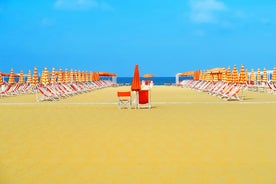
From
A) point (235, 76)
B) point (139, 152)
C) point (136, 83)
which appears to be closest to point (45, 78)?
point (136, 83)

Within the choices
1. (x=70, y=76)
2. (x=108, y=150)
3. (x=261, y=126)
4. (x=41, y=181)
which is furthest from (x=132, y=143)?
(x=70, y=76)

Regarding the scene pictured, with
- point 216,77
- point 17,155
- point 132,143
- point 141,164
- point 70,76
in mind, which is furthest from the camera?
point 216,77

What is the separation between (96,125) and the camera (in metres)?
8.27

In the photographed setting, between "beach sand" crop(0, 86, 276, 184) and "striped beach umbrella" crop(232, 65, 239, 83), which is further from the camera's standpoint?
"striped beach umbrella" crop(232, 65, 239, 83)

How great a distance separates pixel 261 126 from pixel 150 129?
2171 mm

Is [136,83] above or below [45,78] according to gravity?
below

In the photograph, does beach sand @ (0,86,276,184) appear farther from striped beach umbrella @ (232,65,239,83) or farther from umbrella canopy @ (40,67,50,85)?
umbrella canopy @ (40,67,50,85)

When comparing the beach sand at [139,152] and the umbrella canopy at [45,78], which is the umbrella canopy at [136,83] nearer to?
the beach sand at [139,152]

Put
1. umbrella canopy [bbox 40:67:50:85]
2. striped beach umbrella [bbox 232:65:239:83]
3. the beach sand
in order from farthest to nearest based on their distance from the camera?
umbrella canopy [bbox 40:67:50:85]
striped beach umbrella [bbox 232:65:239:83]
the beach sand

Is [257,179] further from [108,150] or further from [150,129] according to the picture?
[150,129]

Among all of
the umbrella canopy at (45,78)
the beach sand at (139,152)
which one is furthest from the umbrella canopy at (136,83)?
the umbrella canopy at (45,78)

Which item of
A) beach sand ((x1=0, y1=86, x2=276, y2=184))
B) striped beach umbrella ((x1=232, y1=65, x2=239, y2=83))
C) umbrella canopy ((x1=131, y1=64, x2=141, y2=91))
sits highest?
striped beach umbrella ((x1=232, y1=65, x2=239, y2=83))

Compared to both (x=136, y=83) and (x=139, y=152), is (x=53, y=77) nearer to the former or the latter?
(x=136, y=83)

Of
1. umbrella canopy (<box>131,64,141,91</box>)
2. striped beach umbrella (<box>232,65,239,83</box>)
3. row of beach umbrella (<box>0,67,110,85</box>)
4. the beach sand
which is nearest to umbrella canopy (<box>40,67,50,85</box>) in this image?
row of beach umbrella (<box>0,67,110,85</box>)
